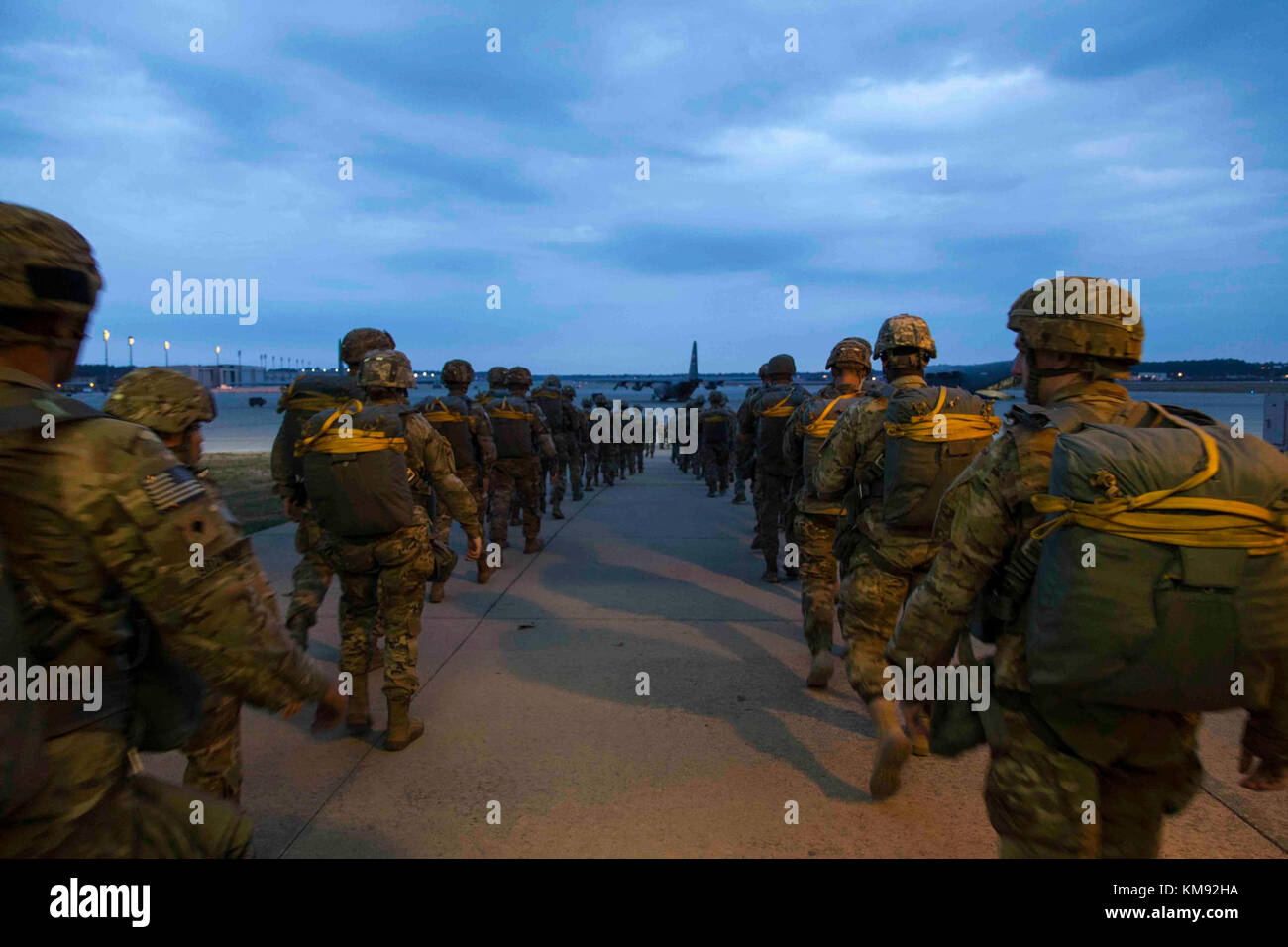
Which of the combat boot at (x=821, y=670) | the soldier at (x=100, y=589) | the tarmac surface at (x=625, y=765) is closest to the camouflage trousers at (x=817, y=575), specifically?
the combat boot at (x=821, y=670)

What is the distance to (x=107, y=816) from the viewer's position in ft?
5.43

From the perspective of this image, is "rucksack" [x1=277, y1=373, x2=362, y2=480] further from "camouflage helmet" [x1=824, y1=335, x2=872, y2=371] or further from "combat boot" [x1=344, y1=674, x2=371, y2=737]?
"camouflage helmet" [x1=824, y1=335, x2=872, y2=371]

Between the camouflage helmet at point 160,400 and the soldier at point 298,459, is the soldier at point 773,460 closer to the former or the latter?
the soldier at point 298,459

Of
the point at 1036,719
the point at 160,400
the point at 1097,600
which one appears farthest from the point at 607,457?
the point at 1097,600

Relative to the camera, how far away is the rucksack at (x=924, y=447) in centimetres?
392

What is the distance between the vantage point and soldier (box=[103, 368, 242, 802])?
2965mm

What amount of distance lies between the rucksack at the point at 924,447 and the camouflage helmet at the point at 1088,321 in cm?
163

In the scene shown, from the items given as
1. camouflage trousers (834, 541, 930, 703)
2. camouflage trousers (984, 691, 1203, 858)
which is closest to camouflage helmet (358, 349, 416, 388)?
camouflage trousers (834, 541, 930, 703)

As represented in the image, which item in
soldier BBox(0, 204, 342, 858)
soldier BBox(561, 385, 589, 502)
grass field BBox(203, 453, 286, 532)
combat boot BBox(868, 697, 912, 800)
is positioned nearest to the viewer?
soldier BBox(0, 204, 342, 858)

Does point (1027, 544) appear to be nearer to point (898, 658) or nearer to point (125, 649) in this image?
point (898, 658)

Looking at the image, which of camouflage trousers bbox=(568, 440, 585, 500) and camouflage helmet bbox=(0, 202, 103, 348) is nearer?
camouflage helmet bbox=(0, 202, 103, 348)

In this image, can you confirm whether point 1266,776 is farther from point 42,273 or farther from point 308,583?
point 308,583

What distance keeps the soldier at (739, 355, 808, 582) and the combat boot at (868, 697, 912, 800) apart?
15.4 feet
